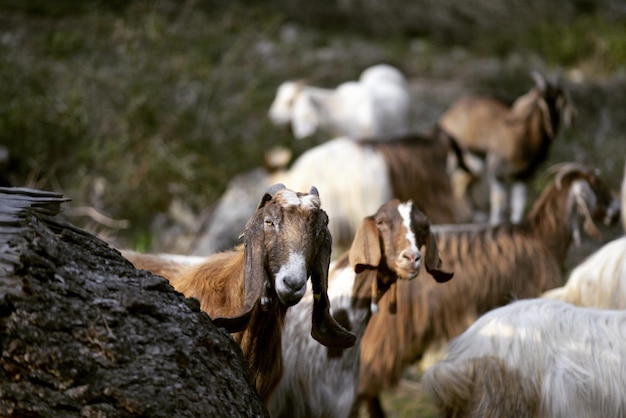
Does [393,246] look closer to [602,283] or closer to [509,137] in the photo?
[602,283]

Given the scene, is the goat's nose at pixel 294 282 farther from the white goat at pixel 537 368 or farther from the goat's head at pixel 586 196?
Result: the goat's head at pixel 586 196

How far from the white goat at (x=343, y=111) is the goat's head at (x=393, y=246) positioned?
588 cm

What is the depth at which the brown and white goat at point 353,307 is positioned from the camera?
4453 millimetres

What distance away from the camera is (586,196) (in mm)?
6797

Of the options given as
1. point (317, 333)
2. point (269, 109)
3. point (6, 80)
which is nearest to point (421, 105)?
point (269, 109)

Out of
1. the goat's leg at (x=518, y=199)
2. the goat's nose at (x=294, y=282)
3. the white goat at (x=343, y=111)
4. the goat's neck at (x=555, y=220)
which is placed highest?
the white goat at (x=343, y=111)

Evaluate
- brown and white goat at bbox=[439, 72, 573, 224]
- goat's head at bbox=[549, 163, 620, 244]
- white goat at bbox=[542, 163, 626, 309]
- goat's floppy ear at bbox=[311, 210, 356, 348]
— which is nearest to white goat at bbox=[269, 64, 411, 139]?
brown and white goat at bbox=[439, 72, 573, 224]

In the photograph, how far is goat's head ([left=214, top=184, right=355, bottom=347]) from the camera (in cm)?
349

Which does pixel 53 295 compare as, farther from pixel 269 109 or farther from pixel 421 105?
pixel 421 105

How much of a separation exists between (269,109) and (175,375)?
8.50 m

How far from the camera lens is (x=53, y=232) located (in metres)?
3.42

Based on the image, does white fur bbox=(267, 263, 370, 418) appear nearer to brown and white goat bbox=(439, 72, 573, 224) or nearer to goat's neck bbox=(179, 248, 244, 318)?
goat's neck bbox=(179, 248, 244, 318)

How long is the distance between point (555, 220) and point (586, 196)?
11.6 inches

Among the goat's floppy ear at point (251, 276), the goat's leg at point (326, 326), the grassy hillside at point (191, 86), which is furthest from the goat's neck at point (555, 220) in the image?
the goat's floppy ear at point (251, 276)
